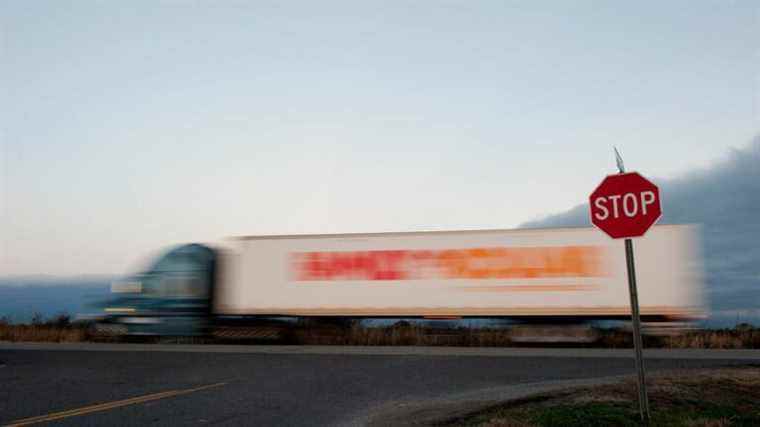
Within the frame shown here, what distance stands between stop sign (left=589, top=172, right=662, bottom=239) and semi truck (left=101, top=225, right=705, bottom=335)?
11.8m

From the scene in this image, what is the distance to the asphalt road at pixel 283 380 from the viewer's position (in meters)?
8.34

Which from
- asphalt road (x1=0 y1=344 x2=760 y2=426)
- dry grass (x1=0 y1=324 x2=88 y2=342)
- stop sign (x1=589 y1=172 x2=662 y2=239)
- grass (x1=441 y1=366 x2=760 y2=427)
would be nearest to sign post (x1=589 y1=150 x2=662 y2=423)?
stop sign (x1=589 y1=172 x2=662 y2=239)

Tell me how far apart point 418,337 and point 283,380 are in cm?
903

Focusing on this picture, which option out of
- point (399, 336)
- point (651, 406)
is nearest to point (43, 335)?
point (399, 336)

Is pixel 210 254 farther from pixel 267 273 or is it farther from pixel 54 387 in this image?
pixel 54 387

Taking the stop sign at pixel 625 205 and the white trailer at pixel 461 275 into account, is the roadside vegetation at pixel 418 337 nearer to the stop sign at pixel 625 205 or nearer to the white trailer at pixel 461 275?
the white trailer at pixel 461 275

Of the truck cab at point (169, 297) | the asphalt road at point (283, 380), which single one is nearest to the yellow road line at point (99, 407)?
the asphalt road at point (283, 380)

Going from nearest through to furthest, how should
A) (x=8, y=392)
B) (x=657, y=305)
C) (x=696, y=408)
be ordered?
(x=696, y=408)
(x=8, y=392)
(x=657, y=305)

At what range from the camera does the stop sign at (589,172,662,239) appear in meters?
7.09

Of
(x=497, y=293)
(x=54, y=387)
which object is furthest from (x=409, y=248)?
(x=54, y=387)

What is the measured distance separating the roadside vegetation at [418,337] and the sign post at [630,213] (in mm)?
12417

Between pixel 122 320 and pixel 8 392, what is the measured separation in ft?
36.1

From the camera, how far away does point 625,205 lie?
7.28m

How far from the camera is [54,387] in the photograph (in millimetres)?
10977
